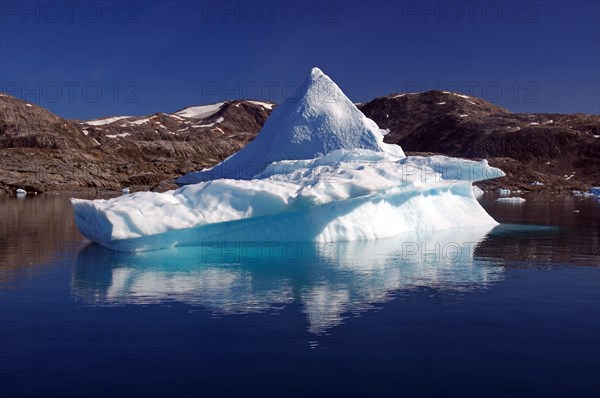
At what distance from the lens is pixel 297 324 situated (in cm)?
1159

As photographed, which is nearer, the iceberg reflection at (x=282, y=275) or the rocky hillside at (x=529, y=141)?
the iceberg reflection at (x=282, y=275)

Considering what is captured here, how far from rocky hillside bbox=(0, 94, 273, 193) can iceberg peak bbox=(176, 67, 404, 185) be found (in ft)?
148

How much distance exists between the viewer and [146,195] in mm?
20812

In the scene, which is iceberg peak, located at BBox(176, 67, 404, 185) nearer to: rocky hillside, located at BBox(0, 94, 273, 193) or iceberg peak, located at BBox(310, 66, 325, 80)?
iceberg peak, located at BBox(310, 66, 325, 80)

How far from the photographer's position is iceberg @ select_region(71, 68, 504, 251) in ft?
65.1

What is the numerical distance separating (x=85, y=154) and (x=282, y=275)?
284 feet

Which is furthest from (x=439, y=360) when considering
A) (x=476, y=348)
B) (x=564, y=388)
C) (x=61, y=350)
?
(x=61, y=350)

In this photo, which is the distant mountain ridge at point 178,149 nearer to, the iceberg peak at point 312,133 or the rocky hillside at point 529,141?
the rocky hillside at point 529,141

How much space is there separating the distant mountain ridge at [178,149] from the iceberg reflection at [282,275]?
56.5 metres

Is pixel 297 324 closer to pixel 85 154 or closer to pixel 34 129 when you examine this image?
pixel 85 154

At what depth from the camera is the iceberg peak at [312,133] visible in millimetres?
32812

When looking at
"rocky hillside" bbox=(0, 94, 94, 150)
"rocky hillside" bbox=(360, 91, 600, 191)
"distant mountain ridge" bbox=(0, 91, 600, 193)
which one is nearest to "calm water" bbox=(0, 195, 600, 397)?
"distant mountain ridge" bbox=(0, 91, 600, 193)

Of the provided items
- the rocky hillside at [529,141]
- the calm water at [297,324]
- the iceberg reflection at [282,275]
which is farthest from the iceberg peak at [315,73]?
the rocky hillside at [529,141]

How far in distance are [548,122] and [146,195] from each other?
171 metres
